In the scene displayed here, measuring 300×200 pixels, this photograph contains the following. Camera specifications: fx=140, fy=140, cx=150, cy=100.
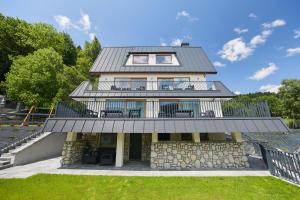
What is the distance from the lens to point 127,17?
13.6 meters

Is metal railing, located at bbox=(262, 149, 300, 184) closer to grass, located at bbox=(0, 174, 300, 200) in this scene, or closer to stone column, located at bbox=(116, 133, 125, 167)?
grass, located at bbox=(0, 174, 300, 200)

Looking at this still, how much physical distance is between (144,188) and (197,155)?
463 cm

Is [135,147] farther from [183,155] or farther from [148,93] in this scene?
[148,93]

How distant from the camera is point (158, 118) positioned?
866 cm

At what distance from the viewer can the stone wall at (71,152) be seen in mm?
9039

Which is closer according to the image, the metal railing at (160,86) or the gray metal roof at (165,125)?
the gray metal roof at (165,125)

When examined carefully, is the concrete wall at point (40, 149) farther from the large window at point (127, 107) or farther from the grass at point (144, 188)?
the large window at point (127, 107)

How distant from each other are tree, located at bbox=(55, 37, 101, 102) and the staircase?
8602 millimetres

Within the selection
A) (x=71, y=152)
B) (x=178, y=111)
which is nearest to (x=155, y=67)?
(x=178, y=111)

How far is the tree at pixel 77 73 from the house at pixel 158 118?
821cm

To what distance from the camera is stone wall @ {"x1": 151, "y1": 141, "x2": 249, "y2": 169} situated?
8.85m

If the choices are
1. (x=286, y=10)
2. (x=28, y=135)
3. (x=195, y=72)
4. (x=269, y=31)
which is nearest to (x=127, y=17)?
(x=195, y=72)

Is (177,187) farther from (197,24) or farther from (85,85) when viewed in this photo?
(197,24)

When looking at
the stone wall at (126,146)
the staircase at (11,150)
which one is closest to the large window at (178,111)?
the stone wall at (126,146)
